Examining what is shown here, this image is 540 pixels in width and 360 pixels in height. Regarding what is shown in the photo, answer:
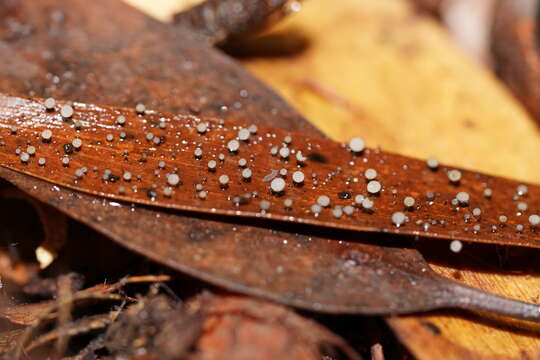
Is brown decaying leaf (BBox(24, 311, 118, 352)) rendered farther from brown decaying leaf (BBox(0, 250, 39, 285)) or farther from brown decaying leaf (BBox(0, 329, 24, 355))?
brown decaying leaf (BBox(0, 250, 39, 285))

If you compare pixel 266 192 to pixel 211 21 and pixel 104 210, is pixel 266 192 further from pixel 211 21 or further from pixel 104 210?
pixel 211 21

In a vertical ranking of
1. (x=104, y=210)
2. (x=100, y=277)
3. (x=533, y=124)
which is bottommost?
(x=100, y=277)

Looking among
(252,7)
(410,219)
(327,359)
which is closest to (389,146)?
(410,219)

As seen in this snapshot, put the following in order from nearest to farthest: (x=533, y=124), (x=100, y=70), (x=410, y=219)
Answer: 1. (x=410, y=219)
2. (x=100, y=70)
3. (x=533, y=124)

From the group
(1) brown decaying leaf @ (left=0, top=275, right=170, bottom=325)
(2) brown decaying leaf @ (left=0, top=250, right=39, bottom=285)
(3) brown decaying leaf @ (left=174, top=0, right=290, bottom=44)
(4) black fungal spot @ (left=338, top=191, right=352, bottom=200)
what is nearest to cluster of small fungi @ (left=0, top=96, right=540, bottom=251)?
(4) black fungal spot @ (left=338, top=191, right=352, bottom=200)

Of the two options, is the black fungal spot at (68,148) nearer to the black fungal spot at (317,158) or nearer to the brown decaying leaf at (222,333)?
the brown decaying leaf at (222,333)

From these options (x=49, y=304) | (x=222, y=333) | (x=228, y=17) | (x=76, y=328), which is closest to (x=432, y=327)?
(x=222, y=333)
